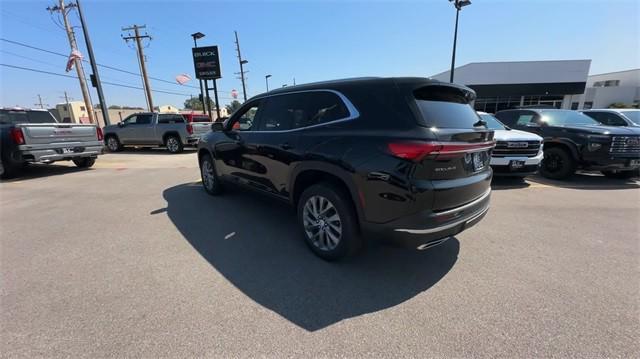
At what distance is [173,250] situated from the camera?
3.32m

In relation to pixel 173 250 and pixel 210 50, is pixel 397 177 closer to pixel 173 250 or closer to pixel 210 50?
pixel 173 250

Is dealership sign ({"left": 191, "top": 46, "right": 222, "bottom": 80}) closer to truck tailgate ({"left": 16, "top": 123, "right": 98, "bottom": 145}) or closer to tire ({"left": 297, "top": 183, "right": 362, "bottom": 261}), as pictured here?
truck tailgate ({"left": 16, "top": 123, "right": 98, "bottom": 145})

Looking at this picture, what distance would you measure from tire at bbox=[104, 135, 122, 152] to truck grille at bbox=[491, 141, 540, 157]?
1547 centimetres

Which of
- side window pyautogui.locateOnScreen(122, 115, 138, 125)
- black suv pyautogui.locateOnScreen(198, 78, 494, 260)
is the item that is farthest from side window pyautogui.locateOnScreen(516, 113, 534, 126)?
side window pyautogui.locateOnScreen(122, 115, 138, 125)

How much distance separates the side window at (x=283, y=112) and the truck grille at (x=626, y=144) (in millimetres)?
6885

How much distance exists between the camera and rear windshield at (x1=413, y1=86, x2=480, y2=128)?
2452 mm

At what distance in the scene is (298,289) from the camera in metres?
2.56

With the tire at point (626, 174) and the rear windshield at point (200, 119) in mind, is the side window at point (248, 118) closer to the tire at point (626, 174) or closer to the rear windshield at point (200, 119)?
the tire at point (626, 174)

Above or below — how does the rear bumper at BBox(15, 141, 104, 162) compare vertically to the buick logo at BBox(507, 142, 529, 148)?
above

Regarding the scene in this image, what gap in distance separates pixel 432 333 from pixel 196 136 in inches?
490

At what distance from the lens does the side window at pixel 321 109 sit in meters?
2.85

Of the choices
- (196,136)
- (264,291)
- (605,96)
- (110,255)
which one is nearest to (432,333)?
(264,291)

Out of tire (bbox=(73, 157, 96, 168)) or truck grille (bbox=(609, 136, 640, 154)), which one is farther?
tire (bbox=(73, 157, 96, 168))

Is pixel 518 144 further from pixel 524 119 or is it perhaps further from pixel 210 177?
pixel 210 177
